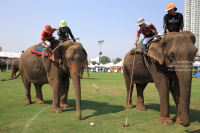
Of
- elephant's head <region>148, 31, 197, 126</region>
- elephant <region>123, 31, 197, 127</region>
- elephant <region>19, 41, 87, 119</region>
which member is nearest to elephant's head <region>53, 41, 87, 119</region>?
elephant <region>19, 41, 87, 119</region>

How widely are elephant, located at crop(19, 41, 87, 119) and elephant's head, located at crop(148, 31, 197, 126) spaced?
2641 mm

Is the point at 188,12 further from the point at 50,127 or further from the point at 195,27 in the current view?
the point at 50,127

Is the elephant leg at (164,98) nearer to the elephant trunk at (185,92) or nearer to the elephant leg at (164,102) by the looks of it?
the elephant leg at (164,102)

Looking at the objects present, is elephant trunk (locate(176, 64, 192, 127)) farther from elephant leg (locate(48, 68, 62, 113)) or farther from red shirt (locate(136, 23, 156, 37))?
elephant leg (locate(48, 68, 62, 113))

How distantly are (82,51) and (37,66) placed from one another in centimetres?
262

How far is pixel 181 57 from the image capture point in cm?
489

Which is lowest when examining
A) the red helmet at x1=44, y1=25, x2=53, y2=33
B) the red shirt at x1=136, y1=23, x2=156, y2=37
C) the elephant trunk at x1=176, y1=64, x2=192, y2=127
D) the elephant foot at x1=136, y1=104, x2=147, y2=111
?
the elephant foot at x1=136, y1=104, x2=147, y2=111

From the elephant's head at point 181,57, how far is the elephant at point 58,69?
8.66 ft

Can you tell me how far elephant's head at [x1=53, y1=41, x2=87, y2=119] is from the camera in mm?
6227

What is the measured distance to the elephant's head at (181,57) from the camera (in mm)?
4649

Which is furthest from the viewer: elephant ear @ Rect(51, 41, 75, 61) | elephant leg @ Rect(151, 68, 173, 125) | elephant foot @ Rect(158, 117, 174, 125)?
elephant ear @ Rect(51, 41, 75, 61)

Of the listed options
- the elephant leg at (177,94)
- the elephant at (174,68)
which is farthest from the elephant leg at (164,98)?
the elephant leg at (177,94)

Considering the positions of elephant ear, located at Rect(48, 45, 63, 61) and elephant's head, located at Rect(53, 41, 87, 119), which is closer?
elephant's head, located at Rect(53, 41, 87, 119)

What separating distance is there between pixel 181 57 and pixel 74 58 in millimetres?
3394
